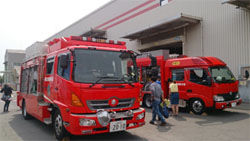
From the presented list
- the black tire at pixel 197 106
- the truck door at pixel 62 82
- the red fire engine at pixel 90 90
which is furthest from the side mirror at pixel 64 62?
the black tire at pixel 197 106

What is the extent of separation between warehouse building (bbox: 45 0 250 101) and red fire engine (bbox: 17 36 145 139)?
926cm

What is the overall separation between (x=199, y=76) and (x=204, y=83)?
1.51 ft

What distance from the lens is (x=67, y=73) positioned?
5223 mm

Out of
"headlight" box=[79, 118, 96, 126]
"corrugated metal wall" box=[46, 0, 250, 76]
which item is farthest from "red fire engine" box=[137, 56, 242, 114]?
"headlight" box=[79, 118, 96, 126]

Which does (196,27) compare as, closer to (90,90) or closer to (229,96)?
(229,96)

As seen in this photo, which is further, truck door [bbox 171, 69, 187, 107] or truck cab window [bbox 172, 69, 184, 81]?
truck cab window [bbox 172, 69, 184, 81]

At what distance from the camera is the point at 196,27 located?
15.5 metres

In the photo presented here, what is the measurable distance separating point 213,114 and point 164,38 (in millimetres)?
10055

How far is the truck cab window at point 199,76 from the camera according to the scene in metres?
9.14

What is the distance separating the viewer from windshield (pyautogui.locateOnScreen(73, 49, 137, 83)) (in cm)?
513

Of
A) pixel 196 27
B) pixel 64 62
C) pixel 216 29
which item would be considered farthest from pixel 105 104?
pixel 196 27

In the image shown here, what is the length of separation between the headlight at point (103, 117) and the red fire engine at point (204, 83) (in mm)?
5543

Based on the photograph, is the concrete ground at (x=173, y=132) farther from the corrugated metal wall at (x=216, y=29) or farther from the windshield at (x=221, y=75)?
the corrugated metal wall at (x=216, y=29)

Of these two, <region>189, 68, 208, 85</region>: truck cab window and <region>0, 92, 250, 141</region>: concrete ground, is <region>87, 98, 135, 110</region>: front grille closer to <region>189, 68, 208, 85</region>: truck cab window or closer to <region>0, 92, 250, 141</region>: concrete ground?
<region>0, 92, 250, 141</region>: concrete ground
